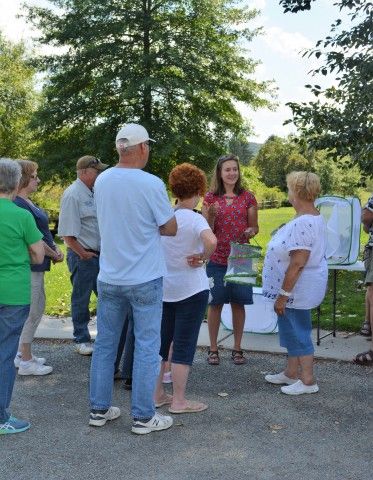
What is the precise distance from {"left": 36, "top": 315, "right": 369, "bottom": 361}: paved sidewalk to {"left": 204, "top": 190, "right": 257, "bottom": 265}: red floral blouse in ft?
3.66

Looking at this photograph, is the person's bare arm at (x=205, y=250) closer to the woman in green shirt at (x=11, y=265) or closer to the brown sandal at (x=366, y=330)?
the woman in green shirt at (x=11, y=265)

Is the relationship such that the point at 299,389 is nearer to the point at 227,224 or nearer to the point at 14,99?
the point at 227,224

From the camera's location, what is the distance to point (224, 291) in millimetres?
5758

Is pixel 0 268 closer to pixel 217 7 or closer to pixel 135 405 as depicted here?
pixel 135 405

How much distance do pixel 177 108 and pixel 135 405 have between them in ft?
72.3

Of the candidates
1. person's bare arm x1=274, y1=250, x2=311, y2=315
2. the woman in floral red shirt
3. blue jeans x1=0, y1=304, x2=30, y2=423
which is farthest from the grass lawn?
blue jeans x1=0, y1=304, x2=30, y2=423

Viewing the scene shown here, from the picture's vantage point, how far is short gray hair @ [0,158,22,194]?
162 inches

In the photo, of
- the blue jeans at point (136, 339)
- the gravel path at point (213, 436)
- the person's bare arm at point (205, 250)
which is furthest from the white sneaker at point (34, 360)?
the person's bare arm at point (205, 250)

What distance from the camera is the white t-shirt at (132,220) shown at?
13.3 ft

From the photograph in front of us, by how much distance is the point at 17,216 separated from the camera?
160 inches

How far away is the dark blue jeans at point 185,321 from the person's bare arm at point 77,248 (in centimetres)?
152

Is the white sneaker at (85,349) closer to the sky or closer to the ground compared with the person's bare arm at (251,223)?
closer to the ground

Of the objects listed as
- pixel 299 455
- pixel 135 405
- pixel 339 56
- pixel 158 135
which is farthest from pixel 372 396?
pixel 158 135

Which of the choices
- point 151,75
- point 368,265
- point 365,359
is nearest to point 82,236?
point 368,265
